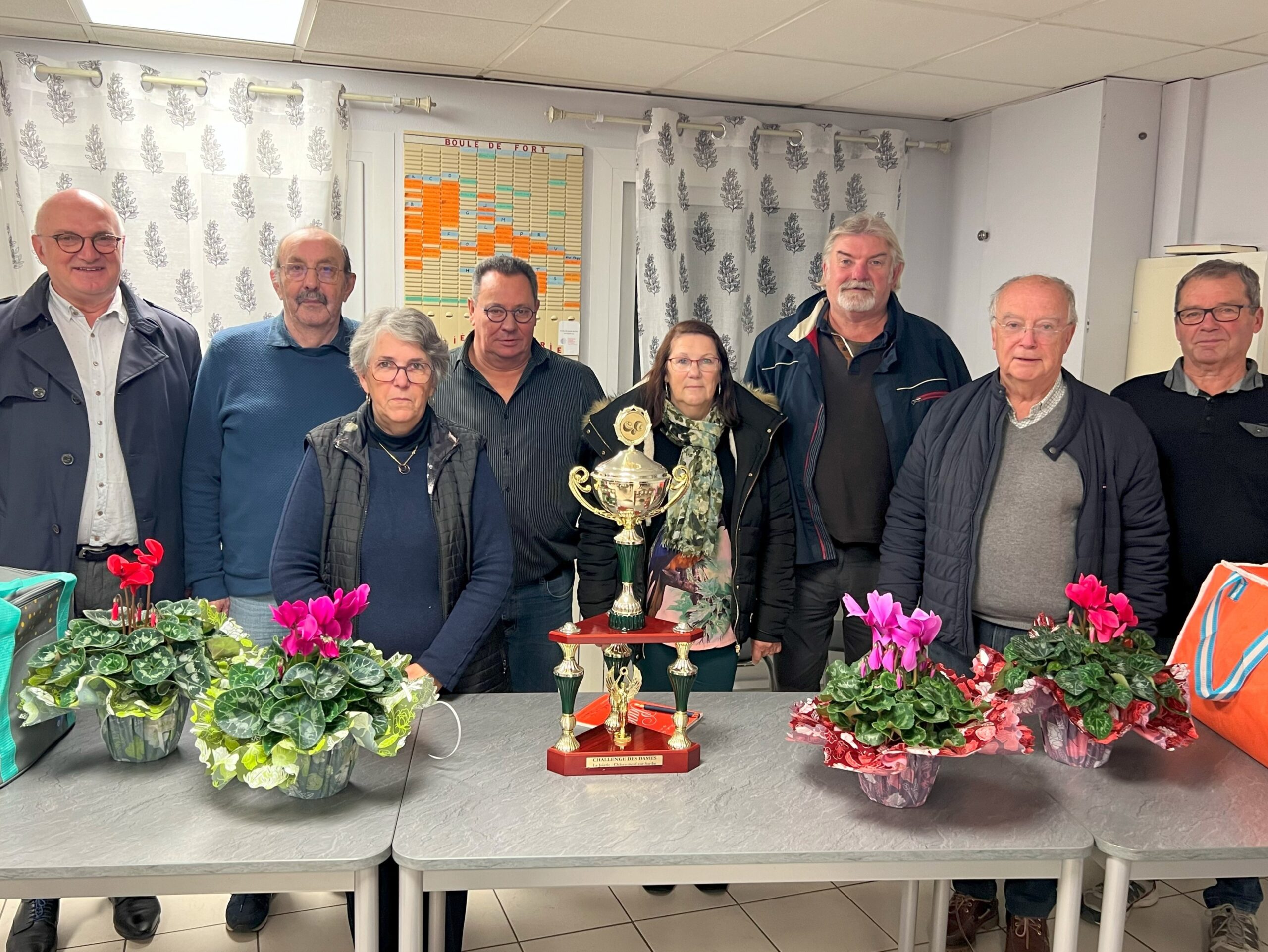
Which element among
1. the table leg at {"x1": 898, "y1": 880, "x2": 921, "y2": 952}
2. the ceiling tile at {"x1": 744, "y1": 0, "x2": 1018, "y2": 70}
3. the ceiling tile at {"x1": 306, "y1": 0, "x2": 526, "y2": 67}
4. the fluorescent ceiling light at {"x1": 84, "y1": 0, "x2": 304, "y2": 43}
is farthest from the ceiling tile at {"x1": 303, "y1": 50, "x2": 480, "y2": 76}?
the table leg at {"x1": 898, "y1": 880, "x2": 921, "y2": 952}

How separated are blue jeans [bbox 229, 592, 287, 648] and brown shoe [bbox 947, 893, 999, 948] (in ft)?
5.96

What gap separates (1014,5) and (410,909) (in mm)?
3072

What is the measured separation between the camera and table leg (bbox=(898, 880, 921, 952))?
7.53 ft

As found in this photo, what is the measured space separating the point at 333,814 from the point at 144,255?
3.25m

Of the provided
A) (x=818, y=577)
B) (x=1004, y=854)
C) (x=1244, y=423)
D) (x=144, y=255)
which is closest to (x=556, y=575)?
(x=818, y=577)

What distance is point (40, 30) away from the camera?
12.4 feet

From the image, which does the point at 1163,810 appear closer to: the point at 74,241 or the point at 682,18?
the point at 74,241

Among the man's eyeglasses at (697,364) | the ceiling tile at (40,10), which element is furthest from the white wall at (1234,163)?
the ceiling tile at (40,10)

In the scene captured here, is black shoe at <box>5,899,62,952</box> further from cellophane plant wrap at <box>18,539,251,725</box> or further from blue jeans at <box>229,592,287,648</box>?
cellophane plant wrap at <box>18,539,251,725</box>

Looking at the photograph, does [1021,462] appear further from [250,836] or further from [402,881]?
[250,836]

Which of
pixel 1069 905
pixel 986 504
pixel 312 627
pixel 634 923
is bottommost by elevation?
pixel 634 923

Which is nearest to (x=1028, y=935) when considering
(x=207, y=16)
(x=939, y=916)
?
(x=939, y=916)

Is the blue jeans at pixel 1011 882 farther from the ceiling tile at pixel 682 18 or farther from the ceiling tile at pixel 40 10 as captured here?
the ceiling tile at pixel 40 10

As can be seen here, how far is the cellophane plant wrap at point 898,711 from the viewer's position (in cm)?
162
